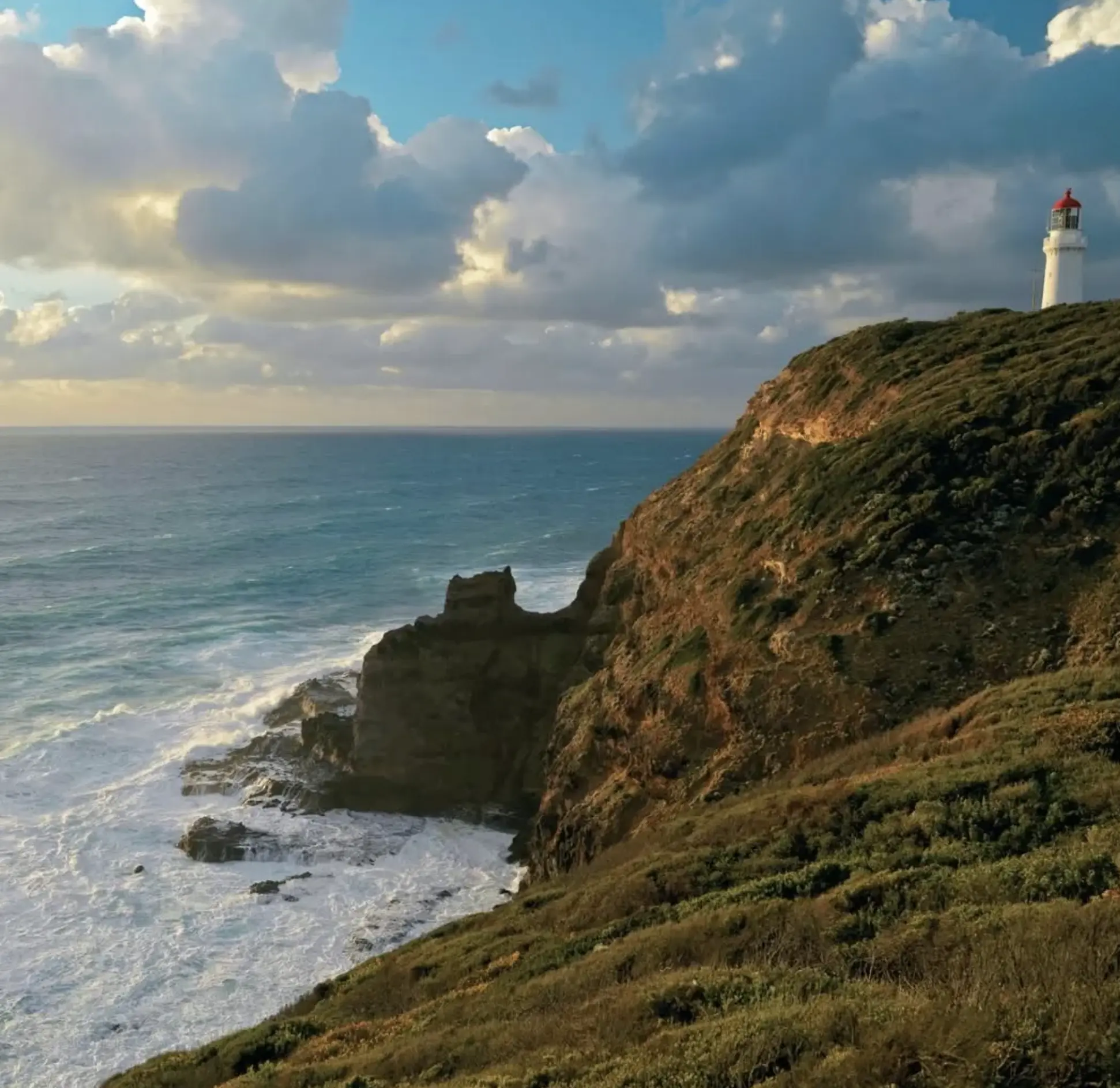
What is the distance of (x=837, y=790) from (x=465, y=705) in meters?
20.0

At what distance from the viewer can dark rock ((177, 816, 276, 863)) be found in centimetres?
2828

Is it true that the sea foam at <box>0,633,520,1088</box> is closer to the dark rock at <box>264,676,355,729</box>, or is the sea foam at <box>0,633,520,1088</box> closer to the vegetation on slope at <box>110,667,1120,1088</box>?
the dark rock at <box>264,676,355,729</box>

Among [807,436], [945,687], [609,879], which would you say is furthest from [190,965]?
[807,436]

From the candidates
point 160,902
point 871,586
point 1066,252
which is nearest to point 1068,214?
point 1066,252

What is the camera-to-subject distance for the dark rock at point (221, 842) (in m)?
28.3

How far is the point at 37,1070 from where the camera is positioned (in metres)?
19.1

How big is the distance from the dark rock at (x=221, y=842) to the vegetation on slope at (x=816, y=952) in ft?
36.9

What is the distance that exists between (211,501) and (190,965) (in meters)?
103

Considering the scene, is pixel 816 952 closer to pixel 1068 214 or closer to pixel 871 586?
pixel 871 586

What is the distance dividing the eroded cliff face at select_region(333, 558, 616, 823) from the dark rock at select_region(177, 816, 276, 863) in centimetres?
329

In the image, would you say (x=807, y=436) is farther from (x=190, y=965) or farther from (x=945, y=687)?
(x=190, y=965)

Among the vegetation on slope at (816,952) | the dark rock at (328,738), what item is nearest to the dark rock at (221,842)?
the dark rock at (328,738)

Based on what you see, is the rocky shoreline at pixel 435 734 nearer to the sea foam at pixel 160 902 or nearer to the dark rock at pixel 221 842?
the dark rock at pixel 221 842

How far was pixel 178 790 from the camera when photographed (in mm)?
32875
